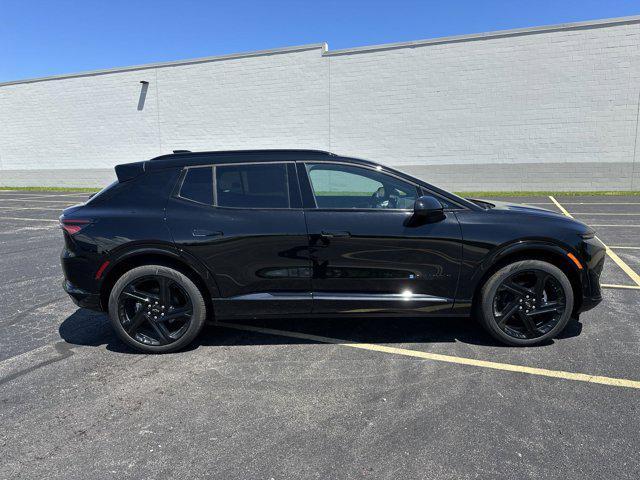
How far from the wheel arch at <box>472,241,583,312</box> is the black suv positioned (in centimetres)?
1

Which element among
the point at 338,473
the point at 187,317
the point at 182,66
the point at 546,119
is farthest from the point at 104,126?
the point at 338,473

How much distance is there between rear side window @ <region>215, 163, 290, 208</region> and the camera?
3.65m

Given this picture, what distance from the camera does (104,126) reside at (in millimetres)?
22766

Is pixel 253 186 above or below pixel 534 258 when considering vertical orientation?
above

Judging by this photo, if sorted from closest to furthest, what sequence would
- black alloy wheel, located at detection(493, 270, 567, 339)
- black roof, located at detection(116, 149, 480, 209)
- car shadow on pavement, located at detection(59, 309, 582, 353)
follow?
black alloy wheel, located at detection(493, 270, 567, 339) < black roof, located at detection(116, 149, 480, 209) < car shadow on pavement, located at detection(59, 309, 582, 353)

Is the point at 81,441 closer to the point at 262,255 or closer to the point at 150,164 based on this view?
the point at 262,255

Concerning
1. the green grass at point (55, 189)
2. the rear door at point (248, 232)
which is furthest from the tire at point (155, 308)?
the green grass at point (55, 189)

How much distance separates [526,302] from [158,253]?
318 centimetres

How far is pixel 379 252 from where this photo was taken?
3535 mm

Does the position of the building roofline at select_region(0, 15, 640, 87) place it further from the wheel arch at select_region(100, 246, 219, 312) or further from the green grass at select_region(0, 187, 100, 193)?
the wheel arch at select_region(100, 246, 219, 312)

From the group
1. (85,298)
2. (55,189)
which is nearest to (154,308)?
(85,298)

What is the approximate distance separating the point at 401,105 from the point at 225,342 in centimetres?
1592

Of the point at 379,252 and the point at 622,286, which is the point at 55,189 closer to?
the point at 379,252

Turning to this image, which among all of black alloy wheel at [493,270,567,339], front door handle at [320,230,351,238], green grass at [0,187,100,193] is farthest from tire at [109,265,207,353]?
green grass at [0,187,100,193]
